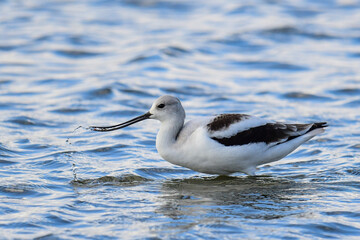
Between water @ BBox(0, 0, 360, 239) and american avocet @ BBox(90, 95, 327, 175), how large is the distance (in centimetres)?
29

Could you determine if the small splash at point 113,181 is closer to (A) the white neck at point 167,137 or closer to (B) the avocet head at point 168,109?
(A) the white neck at point 167,137

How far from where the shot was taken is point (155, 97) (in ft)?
43.9

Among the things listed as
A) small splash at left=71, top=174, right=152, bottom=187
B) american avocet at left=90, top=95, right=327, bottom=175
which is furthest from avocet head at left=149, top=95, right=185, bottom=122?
small splash at left=71, top=174, right=152, bottom=187

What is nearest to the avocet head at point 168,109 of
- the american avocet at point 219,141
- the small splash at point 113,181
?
the american avocet at point 219,141

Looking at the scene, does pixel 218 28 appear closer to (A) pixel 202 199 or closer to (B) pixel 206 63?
(B) pixel 206 63

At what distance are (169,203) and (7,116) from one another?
501 cm

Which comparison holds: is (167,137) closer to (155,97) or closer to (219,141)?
(219,141)

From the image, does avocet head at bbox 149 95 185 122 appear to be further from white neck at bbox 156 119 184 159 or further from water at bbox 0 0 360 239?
water at bbox 0 0 360 239

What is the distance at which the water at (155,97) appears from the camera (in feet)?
23.2

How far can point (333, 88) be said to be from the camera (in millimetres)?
13852

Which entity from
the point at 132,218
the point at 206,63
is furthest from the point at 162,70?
the point at 132,218

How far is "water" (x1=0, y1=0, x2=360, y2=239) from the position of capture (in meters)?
7.07

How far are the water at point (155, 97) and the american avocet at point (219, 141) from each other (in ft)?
0.96

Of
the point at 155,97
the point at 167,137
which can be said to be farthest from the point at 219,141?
the point at 155,97
